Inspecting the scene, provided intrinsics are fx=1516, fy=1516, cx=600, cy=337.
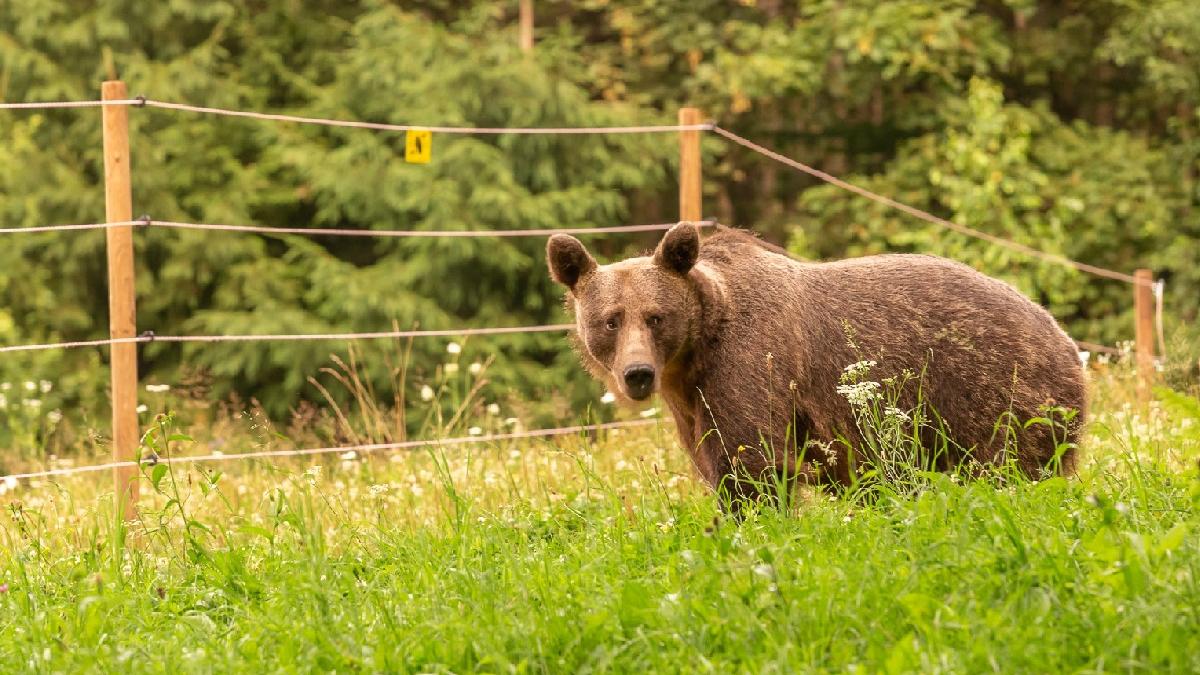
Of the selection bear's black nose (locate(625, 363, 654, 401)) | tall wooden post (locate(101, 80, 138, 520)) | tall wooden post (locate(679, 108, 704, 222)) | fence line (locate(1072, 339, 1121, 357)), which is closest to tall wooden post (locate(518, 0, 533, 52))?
fence line (locate(1072, 339, 1121, 357))

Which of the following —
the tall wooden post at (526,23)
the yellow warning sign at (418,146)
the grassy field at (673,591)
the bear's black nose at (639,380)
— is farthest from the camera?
the tall wooden post at (526,23)

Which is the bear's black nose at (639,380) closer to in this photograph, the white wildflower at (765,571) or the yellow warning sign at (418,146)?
the white wildflower at (765,571)

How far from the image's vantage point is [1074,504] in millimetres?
4375

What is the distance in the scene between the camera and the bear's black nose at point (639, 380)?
5211 millimetres

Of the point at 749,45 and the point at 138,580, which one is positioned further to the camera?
the point at 749,45

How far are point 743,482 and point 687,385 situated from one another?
486mm

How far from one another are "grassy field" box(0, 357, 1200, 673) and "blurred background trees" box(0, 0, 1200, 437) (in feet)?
27.6

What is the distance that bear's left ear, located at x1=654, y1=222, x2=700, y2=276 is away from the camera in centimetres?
547

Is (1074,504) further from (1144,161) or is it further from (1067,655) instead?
(1144,161)

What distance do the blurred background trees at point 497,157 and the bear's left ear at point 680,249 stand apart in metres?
7.50

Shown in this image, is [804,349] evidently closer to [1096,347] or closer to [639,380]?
[639,380]

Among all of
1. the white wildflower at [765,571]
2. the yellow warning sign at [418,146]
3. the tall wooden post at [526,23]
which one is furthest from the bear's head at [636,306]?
the tall wooden post at [526,23]

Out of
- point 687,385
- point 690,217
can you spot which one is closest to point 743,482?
point 687,385

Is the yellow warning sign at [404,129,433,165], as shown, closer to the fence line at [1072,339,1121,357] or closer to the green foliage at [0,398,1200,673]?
the green foliage at [0,398,1200,673]
